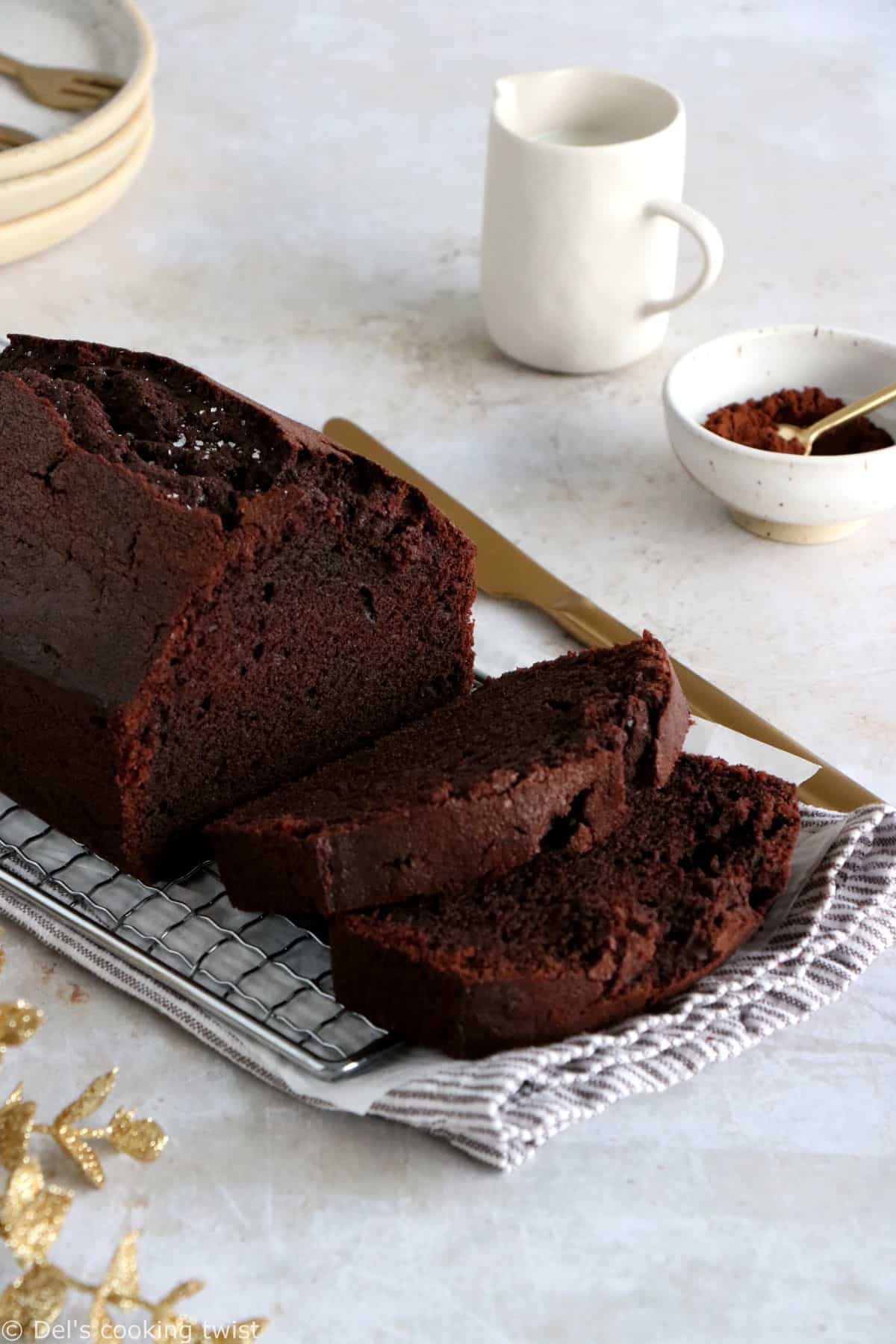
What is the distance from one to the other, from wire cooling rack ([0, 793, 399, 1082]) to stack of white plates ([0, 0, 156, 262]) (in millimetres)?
1598

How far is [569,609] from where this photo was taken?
2.77 m

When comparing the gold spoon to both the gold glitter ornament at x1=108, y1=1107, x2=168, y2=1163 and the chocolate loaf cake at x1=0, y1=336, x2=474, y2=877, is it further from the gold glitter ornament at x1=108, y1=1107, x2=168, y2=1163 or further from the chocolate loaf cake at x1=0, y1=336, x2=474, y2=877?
the gold glitter ornament at x1=108, y1=1107, x2=168, y2=1163

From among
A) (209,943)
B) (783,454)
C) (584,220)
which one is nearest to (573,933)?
(209,943)

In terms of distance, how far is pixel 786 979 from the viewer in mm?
2006

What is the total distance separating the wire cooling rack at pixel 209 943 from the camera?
1924 mm

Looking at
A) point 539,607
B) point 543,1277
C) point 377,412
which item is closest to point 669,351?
point 377,412

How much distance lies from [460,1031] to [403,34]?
376 centimetres

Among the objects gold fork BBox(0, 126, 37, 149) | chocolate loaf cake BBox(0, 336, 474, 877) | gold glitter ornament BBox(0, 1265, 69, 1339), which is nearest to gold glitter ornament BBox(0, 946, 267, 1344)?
gold glitter ornament BBox(0, 1265, 69, 1339)

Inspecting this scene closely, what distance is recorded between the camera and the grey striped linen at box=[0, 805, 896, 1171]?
5.90ft

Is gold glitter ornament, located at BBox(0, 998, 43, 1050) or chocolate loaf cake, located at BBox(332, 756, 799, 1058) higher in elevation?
chocolate loaf cake, located at BBox(332, 756, 799, 1058)

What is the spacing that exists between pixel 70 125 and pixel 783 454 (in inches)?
74.2

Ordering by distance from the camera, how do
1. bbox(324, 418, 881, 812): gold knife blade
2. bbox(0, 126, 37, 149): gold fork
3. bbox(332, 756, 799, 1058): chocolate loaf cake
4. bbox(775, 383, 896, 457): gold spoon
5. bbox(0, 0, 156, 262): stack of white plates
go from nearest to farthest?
bbox(332, 756, 799, 1058): chocolate loaf cake, bbox(324, 418, 881, 812): gold knife blade, bbox(775, 383, 896, 457): gold spoon, bbox(0, 0, 156, 262): stack of white plates, bbox(0, 126, 37, 149): gold fork

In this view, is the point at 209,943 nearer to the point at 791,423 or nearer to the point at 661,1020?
the point at 661,1020

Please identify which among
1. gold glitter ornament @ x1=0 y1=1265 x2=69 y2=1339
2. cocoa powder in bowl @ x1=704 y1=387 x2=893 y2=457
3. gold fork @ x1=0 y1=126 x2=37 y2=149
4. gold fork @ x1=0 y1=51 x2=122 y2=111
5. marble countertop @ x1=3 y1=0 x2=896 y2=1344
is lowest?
marble countertop @ x1=3 y1=0 x2=896 y2=1344
